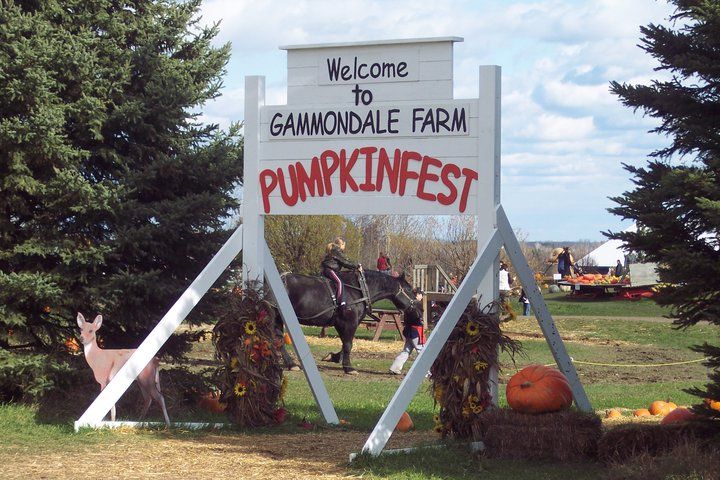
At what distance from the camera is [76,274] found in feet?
38.1

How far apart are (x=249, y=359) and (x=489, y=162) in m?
3.20

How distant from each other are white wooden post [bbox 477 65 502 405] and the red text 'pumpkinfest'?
0.16 metres

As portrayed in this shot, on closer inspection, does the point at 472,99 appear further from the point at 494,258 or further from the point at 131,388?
the point at 131,388

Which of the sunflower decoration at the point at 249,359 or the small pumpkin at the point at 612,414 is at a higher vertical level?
the sunflower decoration at the point at 249,359

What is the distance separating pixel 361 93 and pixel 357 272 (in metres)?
8.76

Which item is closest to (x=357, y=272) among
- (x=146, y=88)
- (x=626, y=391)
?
(x=626, y=391)

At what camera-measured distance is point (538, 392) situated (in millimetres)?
8898

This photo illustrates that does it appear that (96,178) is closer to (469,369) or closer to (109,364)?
(109,364)

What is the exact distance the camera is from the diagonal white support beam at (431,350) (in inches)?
330

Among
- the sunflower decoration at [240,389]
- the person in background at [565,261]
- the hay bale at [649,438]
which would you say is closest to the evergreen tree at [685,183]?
the hay bale at [649,438]

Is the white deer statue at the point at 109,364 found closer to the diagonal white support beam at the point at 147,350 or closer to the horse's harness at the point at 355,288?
the diagonal white support beam at the point at 147,350

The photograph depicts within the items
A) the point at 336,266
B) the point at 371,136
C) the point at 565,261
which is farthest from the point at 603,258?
the point at 371,136

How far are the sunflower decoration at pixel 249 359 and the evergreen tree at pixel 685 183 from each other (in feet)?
12.7

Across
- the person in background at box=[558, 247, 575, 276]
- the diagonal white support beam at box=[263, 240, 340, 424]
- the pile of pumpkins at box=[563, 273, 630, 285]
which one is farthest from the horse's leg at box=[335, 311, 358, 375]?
the person in background at box=[558, 247, 575, 276]
